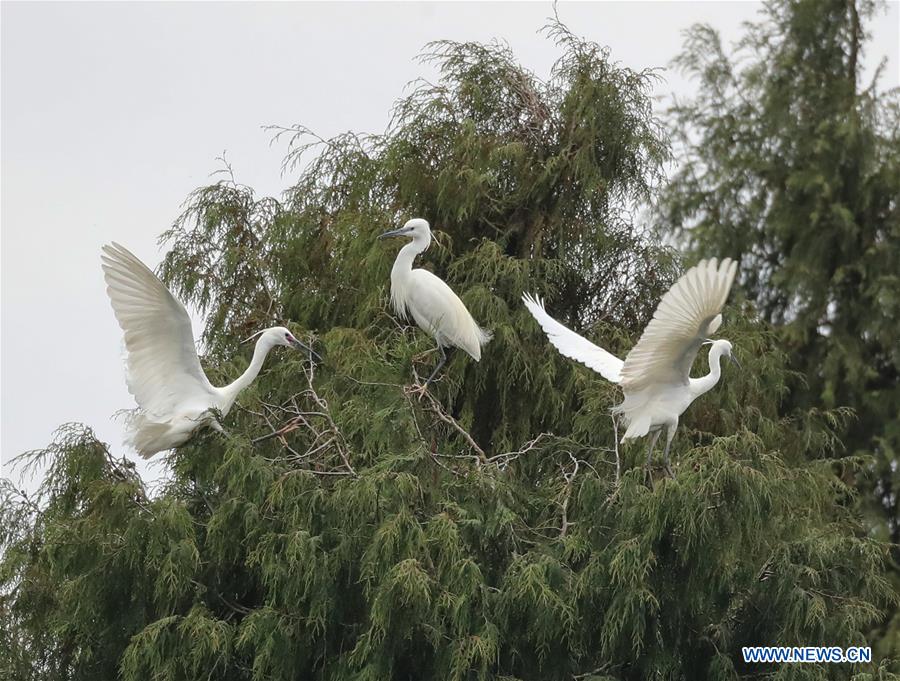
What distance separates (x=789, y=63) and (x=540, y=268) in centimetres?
A: 539

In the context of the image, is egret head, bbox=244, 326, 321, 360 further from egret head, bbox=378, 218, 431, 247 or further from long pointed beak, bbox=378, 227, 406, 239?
egret head, bbox=378, 218, 431, 247

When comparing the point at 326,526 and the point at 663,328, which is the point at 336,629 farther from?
the point at 663,328

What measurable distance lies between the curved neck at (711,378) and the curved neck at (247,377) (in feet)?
5.62

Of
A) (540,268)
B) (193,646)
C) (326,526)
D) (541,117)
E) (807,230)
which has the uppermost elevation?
(807,230)

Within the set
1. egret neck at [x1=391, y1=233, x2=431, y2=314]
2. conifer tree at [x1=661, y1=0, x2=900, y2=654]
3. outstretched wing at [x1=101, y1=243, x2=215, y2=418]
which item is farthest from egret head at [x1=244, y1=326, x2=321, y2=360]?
conifer tree at [x1=661, y1=0, x2=900, y2=654]

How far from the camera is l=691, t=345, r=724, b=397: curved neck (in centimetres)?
601

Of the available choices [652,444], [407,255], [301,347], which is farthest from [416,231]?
[652,444]

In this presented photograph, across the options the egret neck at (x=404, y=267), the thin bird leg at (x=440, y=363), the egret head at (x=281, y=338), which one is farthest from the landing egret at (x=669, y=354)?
the egret head at (x=281, y=338)

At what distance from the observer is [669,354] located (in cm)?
564

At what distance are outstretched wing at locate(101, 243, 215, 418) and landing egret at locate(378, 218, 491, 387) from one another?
1.14m

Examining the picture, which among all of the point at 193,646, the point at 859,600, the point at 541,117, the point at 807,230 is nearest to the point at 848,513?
the point at 859,600

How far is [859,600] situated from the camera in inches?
221

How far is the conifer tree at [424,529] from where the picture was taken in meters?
5.18

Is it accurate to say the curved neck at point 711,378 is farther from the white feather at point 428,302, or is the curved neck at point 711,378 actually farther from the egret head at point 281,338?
the egret head at point 281,338
